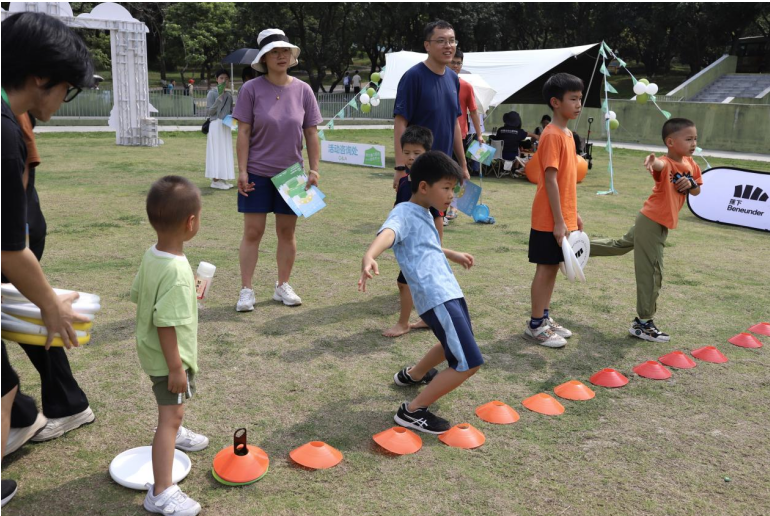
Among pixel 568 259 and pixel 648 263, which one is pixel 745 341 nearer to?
pixel 648 263

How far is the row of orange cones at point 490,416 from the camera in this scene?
2991mm

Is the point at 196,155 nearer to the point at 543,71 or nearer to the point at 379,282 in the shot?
the point at 543,71

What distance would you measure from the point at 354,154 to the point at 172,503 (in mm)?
13594

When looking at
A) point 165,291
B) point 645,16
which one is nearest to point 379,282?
point 165,291

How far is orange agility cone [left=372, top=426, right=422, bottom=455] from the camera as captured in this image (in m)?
3.18

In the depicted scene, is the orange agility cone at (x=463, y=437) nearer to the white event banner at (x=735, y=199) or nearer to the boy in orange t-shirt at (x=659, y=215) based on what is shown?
the boy in orange t-shirt at (x=659, y=215)

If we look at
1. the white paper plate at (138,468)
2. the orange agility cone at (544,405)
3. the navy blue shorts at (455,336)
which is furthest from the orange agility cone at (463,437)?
the white paper plate at (138,468)

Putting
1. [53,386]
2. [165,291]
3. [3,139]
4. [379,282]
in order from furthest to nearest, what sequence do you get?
1. [379,282]
2. [53,386]
3. [165,291]
4. [3,139]

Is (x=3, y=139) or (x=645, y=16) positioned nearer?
(x=3, y=139)

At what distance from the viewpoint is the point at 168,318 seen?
2430mm

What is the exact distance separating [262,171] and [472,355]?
251cm

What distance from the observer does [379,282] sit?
6.16 metres

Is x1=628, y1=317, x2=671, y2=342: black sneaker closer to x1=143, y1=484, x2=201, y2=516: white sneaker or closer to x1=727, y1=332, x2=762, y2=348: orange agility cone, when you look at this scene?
x1=727, y1=332, x2=762, y2=348: orange agility cone

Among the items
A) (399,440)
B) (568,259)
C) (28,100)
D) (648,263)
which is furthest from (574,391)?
(28,100)
